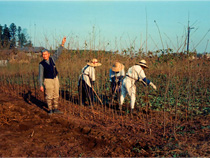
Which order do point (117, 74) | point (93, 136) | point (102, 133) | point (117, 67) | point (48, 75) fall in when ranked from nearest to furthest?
point (93, 136) → point (102, 133) → point (48, 75) → point (117, 67) → point (117, 74)

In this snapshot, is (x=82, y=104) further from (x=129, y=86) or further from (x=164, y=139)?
(x=164, y=139)

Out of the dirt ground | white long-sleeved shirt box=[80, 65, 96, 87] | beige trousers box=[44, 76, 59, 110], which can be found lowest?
the dirt ground

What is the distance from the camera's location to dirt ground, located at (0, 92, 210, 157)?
9.57 feet

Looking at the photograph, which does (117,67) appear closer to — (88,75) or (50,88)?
(88,75)

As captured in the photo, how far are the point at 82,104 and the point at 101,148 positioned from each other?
276 cm

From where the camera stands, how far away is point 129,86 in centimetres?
487

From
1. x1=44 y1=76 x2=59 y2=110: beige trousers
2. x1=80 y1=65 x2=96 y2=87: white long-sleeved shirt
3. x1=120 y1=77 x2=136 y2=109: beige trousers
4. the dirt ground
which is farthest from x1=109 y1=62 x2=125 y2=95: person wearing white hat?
x1=44 y1=76 x2=59 y2=110: beige trousers

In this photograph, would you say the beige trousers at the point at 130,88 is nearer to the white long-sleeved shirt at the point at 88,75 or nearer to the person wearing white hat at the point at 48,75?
the white long-sleeved shirt at the point at 88,75

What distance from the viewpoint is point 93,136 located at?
138 inches

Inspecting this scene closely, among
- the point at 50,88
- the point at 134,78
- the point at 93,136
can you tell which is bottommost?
the point at 93,136

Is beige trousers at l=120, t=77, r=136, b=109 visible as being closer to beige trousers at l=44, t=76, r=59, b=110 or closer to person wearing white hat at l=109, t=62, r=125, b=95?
person wearing white hat at l=109, t=62, r=125, b=95

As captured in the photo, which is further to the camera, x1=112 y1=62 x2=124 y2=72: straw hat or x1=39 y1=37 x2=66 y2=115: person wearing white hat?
x1=112 y1=62 x2=124 y2=72: straw hat

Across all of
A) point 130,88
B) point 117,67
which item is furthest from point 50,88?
point 130,88

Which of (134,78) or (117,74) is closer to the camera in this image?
(134,78)
